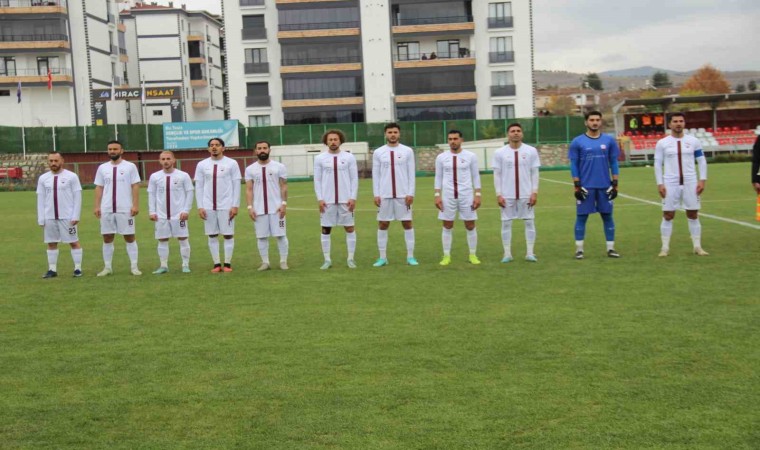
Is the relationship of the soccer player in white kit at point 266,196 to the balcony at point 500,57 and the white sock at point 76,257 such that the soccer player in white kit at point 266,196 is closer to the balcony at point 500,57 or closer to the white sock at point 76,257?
the white sock at point 76,257

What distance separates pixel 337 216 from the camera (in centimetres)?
1365

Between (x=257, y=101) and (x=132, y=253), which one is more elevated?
(x=257, y=101)

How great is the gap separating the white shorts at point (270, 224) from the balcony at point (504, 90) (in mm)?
57789

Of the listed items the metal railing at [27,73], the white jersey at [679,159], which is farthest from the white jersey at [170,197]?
the metal railing at [27,73]

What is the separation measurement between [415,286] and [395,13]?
6133cm

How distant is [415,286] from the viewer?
11422 millimetres

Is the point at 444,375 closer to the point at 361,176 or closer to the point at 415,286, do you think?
the point at 415,286

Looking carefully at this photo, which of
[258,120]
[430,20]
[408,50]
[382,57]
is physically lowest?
[258,120]

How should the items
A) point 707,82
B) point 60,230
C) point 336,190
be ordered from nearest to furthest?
point 336,190
point 60,230
point 707,82

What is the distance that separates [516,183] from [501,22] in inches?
2300

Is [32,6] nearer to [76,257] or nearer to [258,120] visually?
[258,120]

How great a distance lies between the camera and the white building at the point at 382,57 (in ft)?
226

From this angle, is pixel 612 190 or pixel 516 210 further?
pixel 516 210

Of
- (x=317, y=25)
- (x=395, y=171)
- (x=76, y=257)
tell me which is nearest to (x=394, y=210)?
(x=395, y=171)
